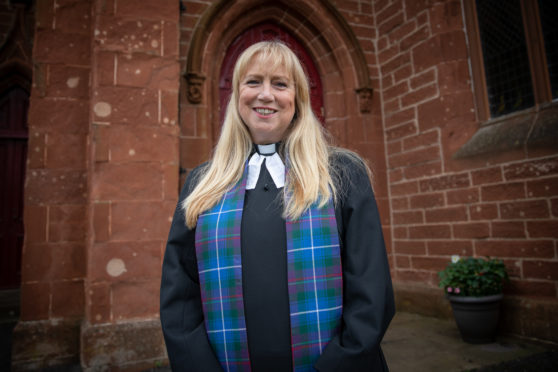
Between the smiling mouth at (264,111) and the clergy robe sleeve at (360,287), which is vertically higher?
the smiling mouth at (264,111)

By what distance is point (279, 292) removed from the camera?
1.19m

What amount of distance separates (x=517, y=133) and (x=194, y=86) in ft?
11.1

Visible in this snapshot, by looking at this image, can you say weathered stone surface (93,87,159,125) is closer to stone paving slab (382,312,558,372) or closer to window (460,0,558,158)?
stone paving slab (382,312,558,372)

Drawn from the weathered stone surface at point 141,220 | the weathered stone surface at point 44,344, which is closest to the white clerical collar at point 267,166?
the weathered stone surface at point 141,220

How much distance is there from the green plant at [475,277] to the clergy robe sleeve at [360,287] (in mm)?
2522

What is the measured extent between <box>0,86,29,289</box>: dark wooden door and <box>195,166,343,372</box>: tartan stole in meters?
6.74

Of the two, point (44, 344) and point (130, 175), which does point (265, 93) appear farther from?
point (44, 344)

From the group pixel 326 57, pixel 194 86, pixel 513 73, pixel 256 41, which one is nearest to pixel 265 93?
pixel 194 86

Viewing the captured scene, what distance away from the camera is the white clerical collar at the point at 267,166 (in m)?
1.37

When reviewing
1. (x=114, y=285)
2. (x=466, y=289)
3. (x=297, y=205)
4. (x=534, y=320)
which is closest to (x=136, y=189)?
(x=114, y=285)

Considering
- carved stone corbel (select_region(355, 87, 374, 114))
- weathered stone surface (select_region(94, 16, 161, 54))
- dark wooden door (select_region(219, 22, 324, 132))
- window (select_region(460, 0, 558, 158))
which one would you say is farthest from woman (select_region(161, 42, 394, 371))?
carved stone corbel (select_region(355, 87, 374, 114))

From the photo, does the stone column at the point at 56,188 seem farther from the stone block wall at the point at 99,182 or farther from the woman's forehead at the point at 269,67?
the woman's forehead at the point at 269,67

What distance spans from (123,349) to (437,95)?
4.05 m

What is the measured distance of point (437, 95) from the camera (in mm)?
4191
